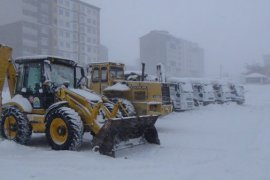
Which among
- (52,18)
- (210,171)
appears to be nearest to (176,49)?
(52,18)

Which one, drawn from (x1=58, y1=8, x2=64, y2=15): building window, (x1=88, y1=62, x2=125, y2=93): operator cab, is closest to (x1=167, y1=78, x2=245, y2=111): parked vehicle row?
(x1=88, y1=62, x2=125, y2=93): operator cab

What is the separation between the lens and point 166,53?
343ft

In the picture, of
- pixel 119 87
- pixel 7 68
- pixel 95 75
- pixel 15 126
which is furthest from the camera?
pixel 95 75

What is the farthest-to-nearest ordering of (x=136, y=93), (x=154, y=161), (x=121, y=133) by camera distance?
(x=136, y=93)
(x=121, y=133)
(x=154, y=161)

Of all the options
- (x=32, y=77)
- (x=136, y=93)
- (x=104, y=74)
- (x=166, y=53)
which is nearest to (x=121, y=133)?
(x=32, y=77)

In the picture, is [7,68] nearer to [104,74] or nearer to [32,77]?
[32,77]

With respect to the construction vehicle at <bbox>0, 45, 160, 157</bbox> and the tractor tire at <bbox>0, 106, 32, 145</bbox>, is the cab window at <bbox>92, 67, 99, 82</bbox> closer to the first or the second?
the construction vehicle at <bbox>0, 45, 160, 157</bbox>

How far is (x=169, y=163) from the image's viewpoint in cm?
→ 866

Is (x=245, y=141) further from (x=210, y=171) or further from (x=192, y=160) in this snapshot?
(x=210, y=171)

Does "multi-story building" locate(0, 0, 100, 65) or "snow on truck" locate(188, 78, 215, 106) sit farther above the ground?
"multi-story building" locate(0, 0, 100, 65)

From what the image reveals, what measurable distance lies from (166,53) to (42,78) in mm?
94666

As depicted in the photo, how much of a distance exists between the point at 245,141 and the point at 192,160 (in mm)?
3749

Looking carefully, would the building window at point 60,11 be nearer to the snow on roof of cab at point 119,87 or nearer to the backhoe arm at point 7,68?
the snow on roof of cab at point 119,87

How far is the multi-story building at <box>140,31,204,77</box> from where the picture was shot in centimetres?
10362
